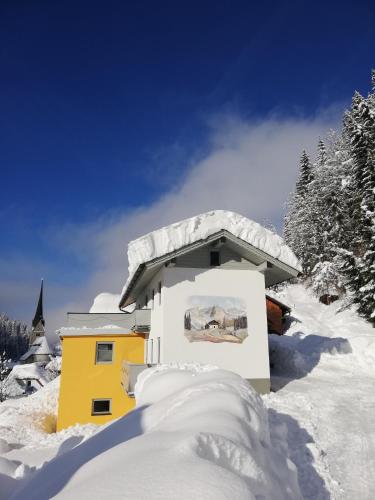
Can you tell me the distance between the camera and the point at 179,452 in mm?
3521

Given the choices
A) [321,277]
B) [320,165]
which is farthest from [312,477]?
[320,165]

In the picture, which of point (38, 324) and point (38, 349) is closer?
point (38, 349)

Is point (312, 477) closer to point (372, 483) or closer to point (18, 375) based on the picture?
point (372, 483)

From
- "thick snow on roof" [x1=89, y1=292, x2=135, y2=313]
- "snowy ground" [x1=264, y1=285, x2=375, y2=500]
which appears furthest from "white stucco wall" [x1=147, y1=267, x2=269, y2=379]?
"thick snow on roof" [x1=89, y1=292, x2=135, y2=313]

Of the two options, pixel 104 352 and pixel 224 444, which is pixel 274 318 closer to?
pixel 104 352

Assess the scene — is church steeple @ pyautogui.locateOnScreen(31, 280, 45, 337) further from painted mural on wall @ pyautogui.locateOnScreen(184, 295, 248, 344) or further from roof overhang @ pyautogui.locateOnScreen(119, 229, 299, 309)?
painted mural on wall @ pyautogui.locateOnScreen(184, 295, 248, 344)

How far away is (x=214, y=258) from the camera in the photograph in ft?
59.4

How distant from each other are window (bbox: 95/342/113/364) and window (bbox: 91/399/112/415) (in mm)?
2127

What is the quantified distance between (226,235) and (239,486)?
14.7m

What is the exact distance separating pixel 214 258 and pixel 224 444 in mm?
14290

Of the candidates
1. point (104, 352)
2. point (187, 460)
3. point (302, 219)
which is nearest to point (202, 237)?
point (104, 352)

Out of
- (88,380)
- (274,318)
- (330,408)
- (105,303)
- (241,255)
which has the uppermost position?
(105,303)

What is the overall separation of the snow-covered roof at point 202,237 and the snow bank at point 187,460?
10.0m

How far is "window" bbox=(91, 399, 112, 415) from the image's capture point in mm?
20891
